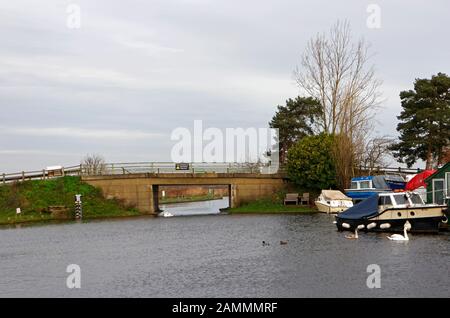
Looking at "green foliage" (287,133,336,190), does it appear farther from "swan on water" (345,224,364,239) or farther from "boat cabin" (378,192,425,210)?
"boat cabin" (378,192,425,210)

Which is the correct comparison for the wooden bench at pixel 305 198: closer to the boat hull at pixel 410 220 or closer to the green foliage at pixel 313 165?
the green foliage at pixel 313 165

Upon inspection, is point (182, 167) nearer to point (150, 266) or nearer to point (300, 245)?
point (300, 245)

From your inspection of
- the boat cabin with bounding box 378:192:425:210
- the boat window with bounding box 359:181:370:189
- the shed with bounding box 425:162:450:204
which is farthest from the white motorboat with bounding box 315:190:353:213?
the boat cabin with bounding box 378:192:425:210

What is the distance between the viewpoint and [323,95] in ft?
251

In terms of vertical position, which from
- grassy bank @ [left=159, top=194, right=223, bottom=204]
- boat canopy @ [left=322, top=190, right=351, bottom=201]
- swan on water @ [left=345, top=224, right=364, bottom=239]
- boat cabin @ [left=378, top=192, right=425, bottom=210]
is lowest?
grassy bank @ [left=159, top=194, right=223, bottom=204]

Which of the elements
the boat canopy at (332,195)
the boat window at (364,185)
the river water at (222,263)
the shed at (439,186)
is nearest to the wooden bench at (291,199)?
the boat canopy at (332,195)

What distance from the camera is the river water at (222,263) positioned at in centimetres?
2452

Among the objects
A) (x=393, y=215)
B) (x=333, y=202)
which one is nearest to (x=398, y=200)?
(x=393, y=215)

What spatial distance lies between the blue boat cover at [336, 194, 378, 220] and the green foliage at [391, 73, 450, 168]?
1455 inches

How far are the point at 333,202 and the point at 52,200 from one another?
31.2 metres

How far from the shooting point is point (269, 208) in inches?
2729

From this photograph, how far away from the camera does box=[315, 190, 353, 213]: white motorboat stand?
63.2 meters
